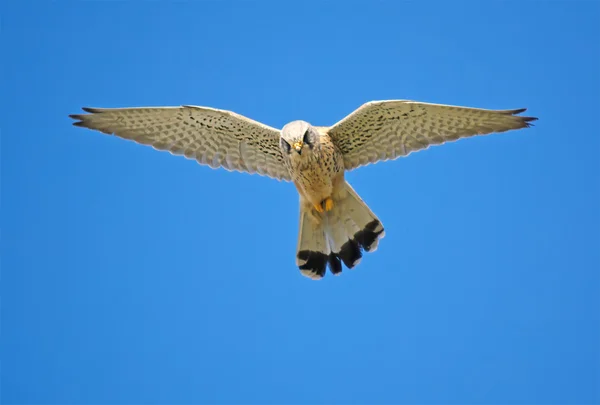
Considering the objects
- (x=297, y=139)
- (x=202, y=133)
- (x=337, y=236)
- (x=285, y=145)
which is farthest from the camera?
(x=337, y=236)

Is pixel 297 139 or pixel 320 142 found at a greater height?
pixel 320 142

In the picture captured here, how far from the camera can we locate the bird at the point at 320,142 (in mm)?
8328

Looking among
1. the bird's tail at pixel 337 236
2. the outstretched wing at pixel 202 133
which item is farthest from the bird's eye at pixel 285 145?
the bird's tail at pixel 337 236

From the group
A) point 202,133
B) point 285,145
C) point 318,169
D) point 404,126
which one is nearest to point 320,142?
point 318,169

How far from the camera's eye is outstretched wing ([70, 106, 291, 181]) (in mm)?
8711

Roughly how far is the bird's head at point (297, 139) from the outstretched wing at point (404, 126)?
0.55 m

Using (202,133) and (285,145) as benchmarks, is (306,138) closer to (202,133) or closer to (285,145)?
(285,145)

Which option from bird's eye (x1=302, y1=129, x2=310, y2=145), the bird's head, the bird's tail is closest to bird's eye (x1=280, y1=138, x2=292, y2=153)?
the bird's head

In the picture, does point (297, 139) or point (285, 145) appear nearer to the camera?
point (297, 139)

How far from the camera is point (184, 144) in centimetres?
895

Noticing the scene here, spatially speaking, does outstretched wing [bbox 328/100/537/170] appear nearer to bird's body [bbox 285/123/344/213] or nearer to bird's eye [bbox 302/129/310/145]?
bird's body [bbox 285/123/344/213]

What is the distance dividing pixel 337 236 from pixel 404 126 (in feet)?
4.47

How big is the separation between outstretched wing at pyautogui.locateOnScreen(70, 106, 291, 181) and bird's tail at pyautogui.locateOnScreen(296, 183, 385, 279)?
23.3 inches

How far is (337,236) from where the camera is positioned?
909cm
